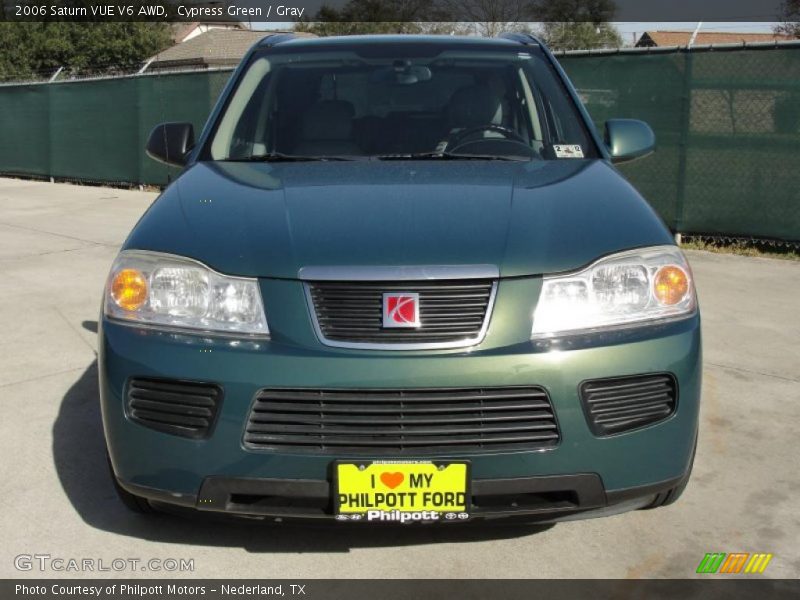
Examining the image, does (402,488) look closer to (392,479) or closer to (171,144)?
(392,479)

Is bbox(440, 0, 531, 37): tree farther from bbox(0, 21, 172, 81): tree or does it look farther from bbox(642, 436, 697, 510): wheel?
bbox(642, 436, 697, 510): wheel

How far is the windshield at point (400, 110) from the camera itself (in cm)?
392

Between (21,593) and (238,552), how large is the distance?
0.66m

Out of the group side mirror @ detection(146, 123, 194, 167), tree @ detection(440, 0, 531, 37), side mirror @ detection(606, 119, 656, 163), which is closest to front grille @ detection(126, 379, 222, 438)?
side mirror @ detection(146, 123, 194, 167)

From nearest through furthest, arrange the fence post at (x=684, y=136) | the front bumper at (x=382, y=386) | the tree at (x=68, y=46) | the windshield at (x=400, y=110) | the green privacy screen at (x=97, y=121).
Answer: the front bumper at (x=382, y=386)
the windshield at (x=400, y=110)
the fence post at (x=684, y=136)
the green privacy screen at (x=97, y=121)
the tree at (x=68, y=46)

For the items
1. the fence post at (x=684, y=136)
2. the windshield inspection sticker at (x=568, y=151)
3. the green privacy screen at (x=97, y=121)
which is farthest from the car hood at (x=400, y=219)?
the green privacy screen at (x=97, y=121)

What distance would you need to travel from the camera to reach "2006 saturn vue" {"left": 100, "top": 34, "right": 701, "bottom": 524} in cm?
256

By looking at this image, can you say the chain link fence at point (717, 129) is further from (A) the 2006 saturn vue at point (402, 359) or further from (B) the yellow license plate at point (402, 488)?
(B) the yellow license plate at point (402, 488)

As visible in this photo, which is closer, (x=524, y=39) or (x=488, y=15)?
(x=524, y=39)

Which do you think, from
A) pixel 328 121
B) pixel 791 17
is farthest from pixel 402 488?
pixel 791 17

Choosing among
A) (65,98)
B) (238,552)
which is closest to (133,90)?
(65,98)

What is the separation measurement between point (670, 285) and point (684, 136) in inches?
259

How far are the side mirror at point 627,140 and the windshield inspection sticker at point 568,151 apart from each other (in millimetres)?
259

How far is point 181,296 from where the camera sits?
110 inches
